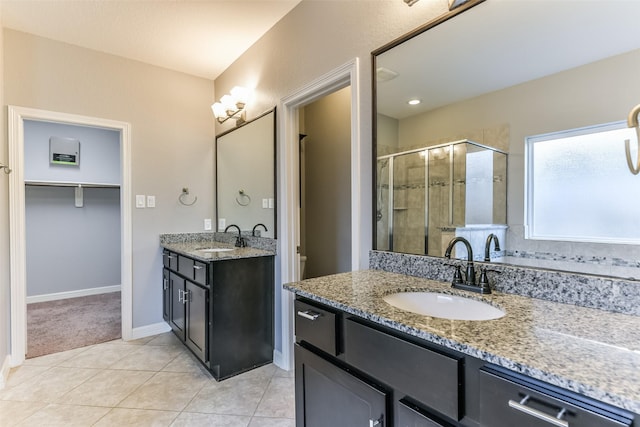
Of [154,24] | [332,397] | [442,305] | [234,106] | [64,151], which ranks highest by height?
[154,24]

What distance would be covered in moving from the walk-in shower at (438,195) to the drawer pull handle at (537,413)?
76 cm

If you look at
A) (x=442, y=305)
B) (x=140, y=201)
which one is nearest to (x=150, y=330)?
(x=140, y=201)

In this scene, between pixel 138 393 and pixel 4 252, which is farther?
pixel 4 252

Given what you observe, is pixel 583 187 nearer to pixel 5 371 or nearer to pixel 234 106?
pixel 234 106

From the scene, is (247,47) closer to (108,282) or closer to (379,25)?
(379,25)

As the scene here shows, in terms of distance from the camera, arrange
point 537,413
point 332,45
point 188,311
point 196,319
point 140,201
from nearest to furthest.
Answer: point 537,413
point 332,45
point 196,319
point 188,311
point 140,201

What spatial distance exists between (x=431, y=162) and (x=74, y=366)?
2.90 meters

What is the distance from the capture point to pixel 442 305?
121cm

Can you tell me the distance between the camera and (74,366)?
238 cm

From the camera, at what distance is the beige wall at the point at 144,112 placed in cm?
253

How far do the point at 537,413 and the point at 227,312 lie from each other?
196cm

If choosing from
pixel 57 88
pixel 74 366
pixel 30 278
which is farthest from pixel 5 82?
pixel 30 278

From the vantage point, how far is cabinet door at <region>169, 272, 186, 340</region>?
2.57m

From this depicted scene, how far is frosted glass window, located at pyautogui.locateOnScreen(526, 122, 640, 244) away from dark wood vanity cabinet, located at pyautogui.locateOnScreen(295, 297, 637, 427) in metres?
0.64
